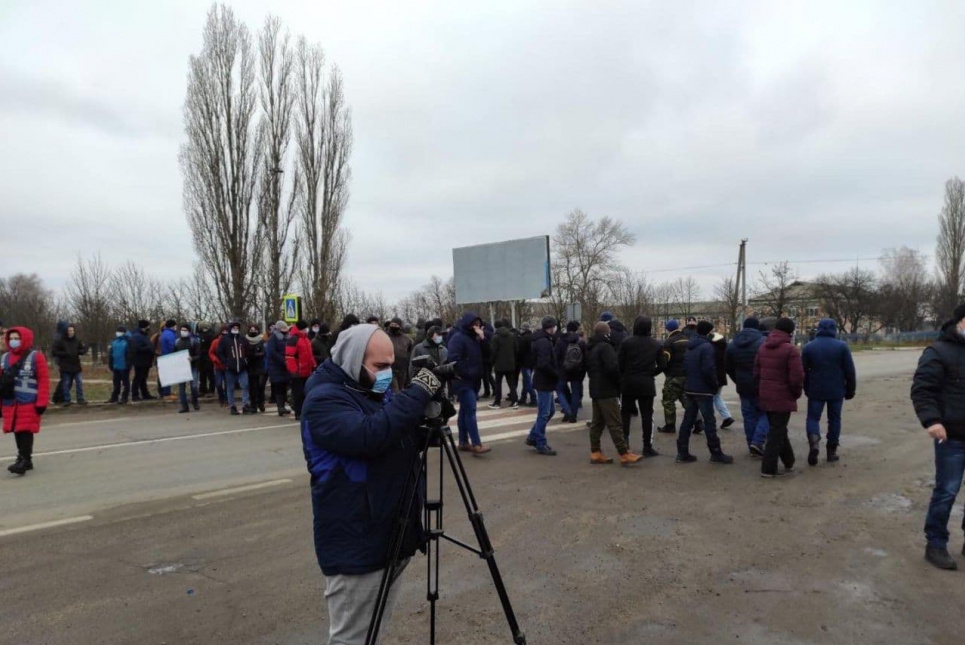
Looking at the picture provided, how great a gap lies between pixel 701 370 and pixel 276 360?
832 centimetres

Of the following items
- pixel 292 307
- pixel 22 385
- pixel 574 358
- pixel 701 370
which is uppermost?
pixel 292 307

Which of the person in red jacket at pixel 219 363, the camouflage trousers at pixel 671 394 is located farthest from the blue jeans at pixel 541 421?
the person in red jacket at pixel 219 363

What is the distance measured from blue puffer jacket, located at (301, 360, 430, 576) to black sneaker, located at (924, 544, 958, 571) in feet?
14.5

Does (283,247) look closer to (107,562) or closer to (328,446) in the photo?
(107,562)

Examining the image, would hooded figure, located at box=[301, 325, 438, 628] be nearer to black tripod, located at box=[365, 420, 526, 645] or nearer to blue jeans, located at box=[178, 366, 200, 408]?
black tripod, located at box=[365, 420, 526, 645]

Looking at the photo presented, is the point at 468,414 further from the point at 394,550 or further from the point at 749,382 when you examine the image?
the point at 394,550

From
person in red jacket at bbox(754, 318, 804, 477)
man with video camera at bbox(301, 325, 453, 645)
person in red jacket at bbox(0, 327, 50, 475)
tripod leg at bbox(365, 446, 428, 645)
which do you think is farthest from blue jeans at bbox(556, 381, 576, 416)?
man with video camera at bbox(301, 325, 453, 645)

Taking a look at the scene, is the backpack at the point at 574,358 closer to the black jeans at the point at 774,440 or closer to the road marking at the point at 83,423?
the black jeans at the point at 774,440

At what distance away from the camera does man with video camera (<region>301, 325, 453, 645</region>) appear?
2.56 meters

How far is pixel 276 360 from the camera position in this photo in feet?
42.2

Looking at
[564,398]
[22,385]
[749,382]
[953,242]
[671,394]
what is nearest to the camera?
[22,385]

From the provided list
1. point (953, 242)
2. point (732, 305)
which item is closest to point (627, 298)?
point (732, 305)

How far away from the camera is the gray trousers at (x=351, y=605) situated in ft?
8.68

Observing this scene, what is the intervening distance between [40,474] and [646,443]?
8.02 m
